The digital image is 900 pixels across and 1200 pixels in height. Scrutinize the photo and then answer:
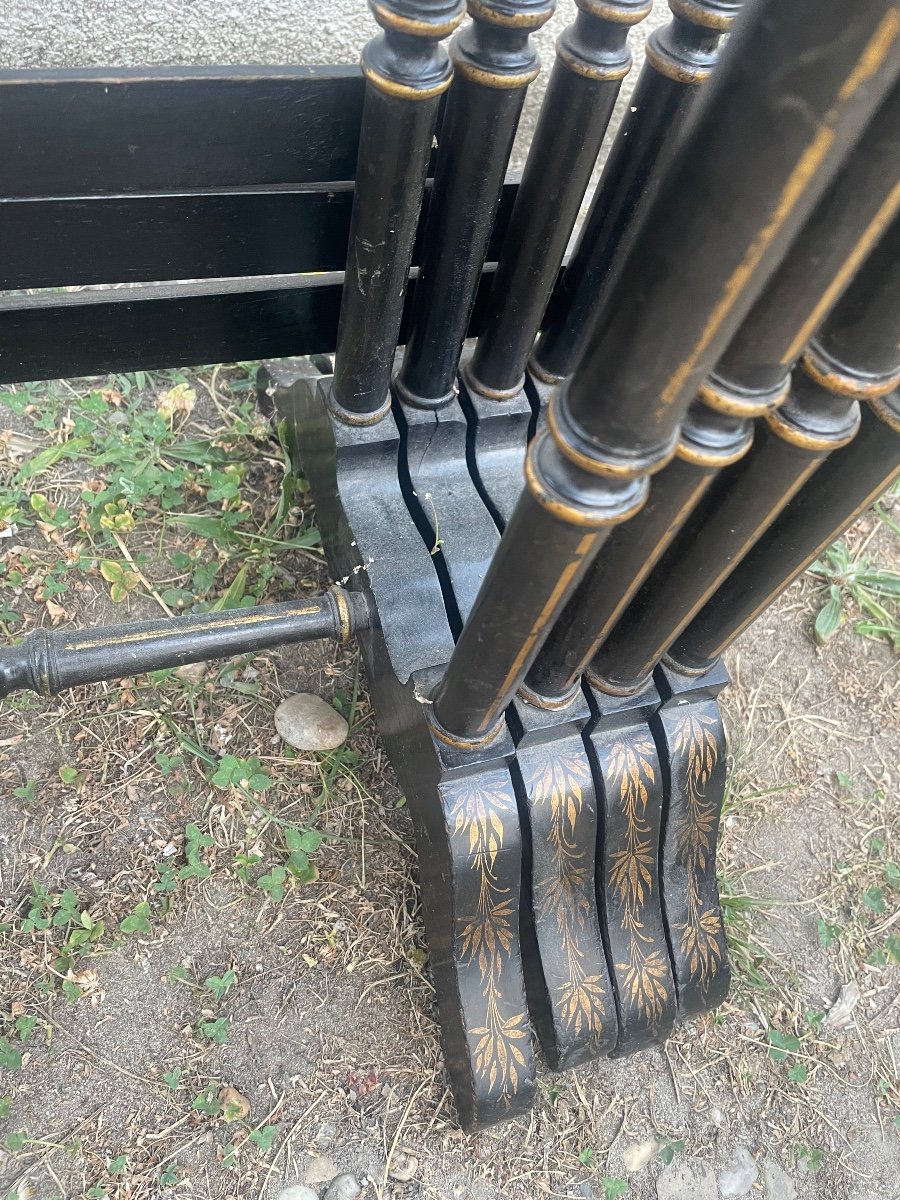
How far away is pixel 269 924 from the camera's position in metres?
1.38

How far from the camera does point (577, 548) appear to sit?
81cm

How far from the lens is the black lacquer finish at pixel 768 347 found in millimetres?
655

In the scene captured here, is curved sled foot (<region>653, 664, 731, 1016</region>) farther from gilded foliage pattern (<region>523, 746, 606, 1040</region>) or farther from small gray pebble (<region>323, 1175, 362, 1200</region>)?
small gray pebble (<region>323, 1175, 362, 1200</region>)

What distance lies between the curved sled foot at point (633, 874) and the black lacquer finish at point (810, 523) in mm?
157

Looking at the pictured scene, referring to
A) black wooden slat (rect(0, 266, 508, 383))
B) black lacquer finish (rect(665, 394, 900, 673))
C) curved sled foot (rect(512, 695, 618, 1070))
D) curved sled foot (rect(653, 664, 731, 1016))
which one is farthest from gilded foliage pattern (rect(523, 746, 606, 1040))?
black wooden slat (rect(0, 266, 508, 383))

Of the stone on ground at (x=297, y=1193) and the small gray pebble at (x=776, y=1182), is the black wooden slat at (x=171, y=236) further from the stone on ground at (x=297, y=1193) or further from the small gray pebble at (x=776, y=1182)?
the small gray pebble at (x=776, y=1182)

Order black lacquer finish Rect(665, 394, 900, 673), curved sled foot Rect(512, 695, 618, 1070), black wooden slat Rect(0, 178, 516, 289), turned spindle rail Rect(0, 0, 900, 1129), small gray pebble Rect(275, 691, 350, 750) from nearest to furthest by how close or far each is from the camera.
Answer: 1. turned spindle rail Rect(0, 0, 900, 1129)
2. black lacquer finish Rect(665, 394, 900, 673)
3. black wooden slat Rect(0, 178, 516, 289)
4. curved sled foot Rect(512, 695, 618, 1070)
5. small gray pebble Rect(275, 691, 350, 750)

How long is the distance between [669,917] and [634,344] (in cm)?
93

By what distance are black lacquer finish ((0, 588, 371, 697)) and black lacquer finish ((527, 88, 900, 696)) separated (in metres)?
0.43

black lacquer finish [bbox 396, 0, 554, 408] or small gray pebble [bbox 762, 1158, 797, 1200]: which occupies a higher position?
black lacquer finish [bbox 396, 0, 554, 408]

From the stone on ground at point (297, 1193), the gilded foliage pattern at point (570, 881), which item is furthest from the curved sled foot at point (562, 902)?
the stone on ground at point (297, 1193)

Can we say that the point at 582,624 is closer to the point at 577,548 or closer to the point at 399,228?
the point at 577,548

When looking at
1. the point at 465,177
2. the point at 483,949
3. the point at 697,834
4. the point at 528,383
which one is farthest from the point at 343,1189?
the point at 465,177

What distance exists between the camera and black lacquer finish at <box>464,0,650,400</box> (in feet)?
3.43
